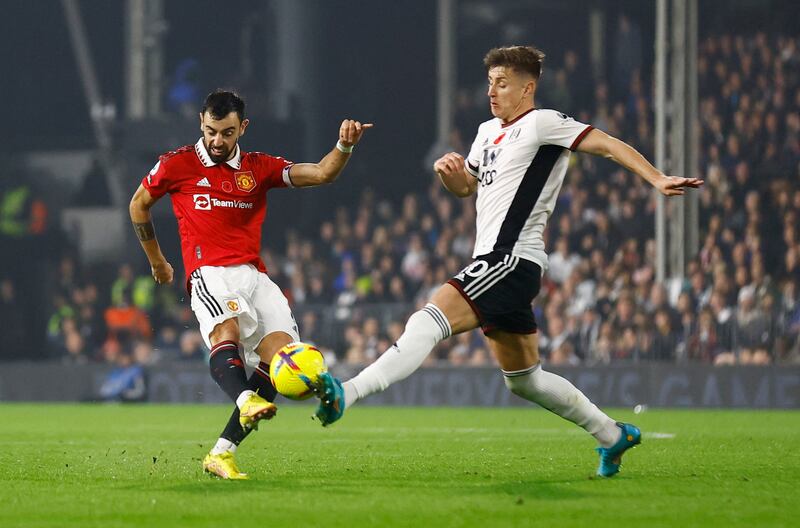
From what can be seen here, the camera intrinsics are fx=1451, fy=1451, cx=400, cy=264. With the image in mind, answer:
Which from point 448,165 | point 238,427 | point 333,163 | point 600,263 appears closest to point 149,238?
point 333,163

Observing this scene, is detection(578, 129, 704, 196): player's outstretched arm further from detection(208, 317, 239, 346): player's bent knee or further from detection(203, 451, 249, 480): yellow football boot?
detection(203, 451, 249, 480): yellow football boot

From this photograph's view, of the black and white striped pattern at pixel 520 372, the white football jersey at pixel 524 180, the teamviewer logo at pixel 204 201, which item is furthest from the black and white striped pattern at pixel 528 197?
the teamviewer logo at pixel 204 201

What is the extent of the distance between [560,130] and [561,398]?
138cm

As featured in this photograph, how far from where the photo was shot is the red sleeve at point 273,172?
26.0 feet

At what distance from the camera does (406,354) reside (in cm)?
680

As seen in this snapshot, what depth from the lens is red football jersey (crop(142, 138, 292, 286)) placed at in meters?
7.77

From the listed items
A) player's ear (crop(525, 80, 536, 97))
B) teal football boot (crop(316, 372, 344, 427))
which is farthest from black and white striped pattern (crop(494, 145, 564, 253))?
teal football boot (crop(316, 372, 344, 427))

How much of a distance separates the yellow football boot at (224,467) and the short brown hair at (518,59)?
7.93 feet

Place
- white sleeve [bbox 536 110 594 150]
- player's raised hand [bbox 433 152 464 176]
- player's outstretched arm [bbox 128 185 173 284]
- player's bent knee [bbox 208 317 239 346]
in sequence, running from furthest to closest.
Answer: player's outstretched arm [bbox 128 185 173 284], player's bent knee [bbox 208 317 239 346], player's raised hand [bbox 433 152 464 176], white sleeve [bbox 536 110 594 150]

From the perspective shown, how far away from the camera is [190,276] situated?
7.78 m

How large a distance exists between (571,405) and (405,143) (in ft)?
62.0

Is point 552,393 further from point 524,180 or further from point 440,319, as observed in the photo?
point 524,180

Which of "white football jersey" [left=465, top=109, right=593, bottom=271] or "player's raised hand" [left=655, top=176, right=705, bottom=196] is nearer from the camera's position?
"player's raised hand" [left=655, top=176, right=705, bottom=196]

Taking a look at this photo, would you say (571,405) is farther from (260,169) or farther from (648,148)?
(648,148)
